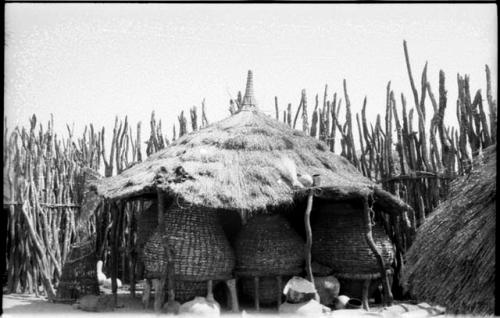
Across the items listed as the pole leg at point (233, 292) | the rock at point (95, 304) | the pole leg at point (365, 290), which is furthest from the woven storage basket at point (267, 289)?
the rock at point (95, 304)

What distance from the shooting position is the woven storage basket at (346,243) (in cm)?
806

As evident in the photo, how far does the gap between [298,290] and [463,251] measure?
112 inches

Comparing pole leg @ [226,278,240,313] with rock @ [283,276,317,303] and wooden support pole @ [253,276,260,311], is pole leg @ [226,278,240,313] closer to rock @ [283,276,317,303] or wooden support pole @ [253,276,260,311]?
wooden support pole @ [253,276,260,311]

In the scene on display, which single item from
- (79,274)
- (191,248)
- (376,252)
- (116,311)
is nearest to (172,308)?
(191,248)

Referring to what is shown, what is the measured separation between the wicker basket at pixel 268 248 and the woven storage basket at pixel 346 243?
15.6 inches

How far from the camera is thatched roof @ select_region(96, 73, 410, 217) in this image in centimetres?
752

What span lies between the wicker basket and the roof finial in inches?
83.9

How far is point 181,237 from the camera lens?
7.58 meters

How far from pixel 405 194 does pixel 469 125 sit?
1.37 metres

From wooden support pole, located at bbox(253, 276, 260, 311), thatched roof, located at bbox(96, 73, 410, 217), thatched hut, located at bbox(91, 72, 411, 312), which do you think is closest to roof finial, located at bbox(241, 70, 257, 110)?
thatched roof, located at bbox(96, 73, 410, 217)

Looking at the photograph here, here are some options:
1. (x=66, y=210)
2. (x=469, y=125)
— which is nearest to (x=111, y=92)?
(x=66, y=210)

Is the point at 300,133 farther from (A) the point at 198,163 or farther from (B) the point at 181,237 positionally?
(B) the point at 181,237

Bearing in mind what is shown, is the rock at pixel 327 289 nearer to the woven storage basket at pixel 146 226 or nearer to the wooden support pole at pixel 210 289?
the wooden support pole at pixel 210 289

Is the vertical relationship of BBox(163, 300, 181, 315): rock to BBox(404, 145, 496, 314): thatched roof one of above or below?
below
